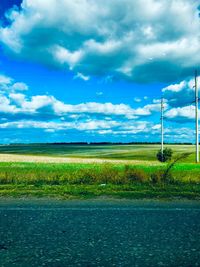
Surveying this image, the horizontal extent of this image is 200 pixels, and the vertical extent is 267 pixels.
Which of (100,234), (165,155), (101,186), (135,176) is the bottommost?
(100,234)

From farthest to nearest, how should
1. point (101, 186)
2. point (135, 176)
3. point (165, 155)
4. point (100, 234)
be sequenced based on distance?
point (165, 155) < point (135, 176) < point (101, 186) < point (100, 234)

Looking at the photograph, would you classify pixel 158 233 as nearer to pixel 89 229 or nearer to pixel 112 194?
pixel 89 229

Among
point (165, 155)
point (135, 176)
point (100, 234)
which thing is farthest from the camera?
point (165, 155)

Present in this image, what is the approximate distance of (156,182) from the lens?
58.6 feet

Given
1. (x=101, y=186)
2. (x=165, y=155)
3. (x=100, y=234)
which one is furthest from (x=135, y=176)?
(x=165, y=155)

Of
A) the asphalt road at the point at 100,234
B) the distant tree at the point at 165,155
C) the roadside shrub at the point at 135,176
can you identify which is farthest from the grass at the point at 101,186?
the distant tree at the point at 165,155

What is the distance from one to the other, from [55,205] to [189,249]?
546 cm

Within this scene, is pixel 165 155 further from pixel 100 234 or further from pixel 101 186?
pixel 100 234

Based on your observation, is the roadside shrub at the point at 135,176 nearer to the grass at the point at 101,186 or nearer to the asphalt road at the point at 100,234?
the grass at the point at 101,186

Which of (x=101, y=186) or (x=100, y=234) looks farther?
(x=101, y=186)

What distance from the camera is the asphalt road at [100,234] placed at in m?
5.96

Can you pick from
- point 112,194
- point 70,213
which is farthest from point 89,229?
point 112,194

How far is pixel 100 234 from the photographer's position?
7543 millimetres

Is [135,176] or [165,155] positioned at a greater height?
[165,155]
